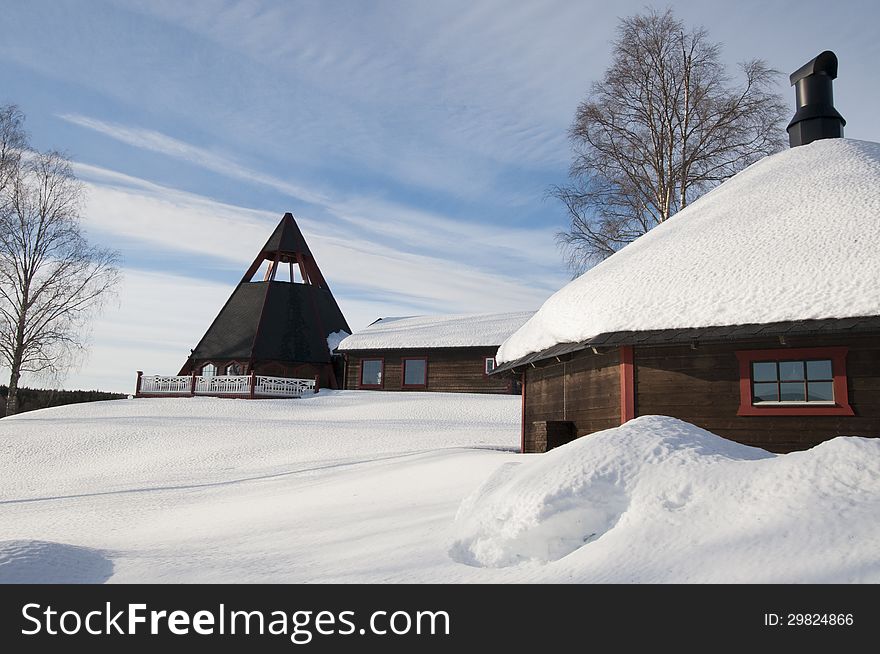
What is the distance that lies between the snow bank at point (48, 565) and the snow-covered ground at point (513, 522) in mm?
26

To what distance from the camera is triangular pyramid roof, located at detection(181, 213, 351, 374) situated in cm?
2920

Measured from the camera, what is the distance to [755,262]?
10992mm

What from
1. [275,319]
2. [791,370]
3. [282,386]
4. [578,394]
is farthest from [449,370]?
[791,370]

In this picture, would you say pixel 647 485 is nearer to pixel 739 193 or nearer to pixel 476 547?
pixel 476 547

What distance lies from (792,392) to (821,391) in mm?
388

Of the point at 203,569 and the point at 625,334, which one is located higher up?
the point at 625,334

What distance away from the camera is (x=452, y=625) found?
4.57m

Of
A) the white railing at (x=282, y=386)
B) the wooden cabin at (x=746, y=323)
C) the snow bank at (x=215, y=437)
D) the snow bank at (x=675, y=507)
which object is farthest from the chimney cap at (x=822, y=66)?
the white railing at (x=282, y=386)

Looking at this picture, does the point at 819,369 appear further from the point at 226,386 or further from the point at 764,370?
the point at 226,386

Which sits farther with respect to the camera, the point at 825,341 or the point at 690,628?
the point at 825,341

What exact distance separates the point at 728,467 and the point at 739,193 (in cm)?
982

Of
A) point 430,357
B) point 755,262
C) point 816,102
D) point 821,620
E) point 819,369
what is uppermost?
point 816,102

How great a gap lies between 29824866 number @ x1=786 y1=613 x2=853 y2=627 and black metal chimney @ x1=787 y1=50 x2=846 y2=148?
15.1m

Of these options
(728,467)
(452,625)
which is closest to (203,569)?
(452,625)
